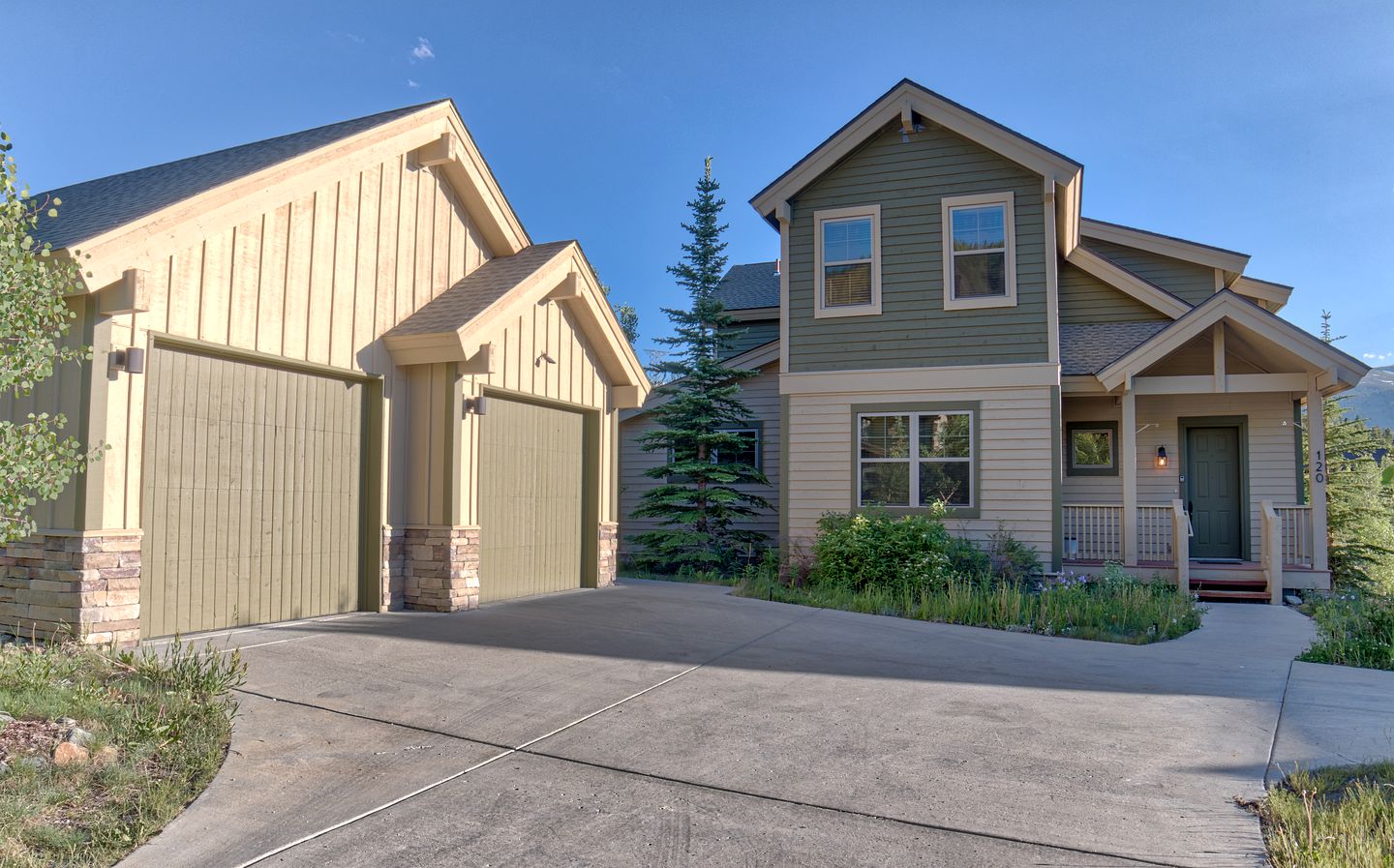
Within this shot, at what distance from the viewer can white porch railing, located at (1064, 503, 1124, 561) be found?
1329 cm

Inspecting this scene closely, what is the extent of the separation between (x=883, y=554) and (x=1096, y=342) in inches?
226

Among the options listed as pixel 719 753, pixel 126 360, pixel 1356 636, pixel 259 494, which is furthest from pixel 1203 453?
pixel 126 360

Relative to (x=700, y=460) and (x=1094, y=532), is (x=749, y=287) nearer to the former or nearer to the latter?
(x=700, y=460)

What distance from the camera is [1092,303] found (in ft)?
50.3

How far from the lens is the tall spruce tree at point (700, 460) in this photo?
51.9 feet

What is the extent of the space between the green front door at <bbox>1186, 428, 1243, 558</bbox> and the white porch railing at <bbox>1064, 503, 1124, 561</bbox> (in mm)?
1811

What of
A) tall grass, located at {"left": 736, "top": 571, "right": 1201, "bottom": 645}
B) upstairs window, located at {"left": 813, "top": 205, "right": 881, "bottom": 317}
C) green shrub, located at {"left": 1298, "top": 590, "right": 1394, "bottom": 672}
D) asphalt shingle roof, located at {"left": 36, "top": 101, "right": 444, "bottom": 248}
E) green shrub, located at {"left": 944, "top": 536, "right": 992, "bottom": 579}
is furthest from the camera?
upstairs window, located at {"left": 813, "top": 205, "right": 881, "bottom": 317}

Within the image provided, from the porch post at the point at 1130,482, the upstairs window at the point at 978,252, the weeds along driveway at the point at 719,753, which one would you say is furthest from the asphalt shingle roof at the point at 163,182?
the porch post at the point at 1130,482

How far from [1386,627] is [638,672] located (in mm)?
6945

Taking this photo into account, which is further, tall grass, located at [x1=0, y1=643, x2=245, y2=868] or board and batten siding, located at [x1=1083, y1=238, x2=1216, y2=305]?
board and batten siding, located at [x1=1083, y1=238, x2=1216, y2=305]

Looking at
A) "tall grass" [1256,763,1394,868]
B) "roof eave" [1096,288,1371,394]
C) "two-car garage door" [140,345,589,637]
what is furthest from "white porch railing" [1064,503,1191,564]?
"tall grass" [1256,763,1394,868]

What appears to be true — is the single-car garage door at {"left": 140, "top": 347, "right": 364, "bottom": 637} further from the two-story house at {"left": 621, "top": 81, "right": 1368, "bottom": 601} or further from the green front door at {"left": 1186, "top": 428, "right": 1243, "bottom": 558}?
the green front door at {"left": 1186, "top": 428, "right": 1243, "bottom": 558}

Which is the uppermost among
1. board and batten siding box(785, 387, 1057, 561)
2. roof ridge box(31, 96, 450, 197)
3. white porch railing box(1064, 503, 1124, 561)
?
roof ridge box(31, 96, 450, 197)

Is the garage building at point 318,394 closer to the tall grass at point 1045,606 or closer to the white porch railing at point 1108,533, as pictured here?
the tall grass at point 1045,606
